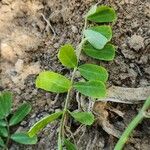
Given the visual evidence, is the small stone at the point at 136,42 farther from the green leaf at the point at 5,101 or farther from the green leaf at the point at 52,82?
the green leaf at the point at 5,101

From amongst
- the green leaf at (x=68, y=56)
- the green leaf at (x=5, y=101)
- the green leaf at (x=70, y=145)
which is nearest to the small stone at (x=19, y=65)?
the green leaf at (x=5, y=101)

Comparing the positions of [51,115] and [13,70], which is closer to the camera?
[51,115]

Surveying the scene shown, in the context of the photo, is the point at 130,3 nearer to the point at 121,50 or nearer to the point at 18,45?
the point at 121,50

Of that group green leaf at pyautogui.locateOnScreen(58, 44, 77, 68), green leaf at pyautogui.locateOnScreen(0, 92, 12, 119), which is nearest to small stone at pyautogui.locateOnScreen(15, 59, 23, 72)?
green leaf at pyautogui.locateOnScreen(0, 92, 12, 119)

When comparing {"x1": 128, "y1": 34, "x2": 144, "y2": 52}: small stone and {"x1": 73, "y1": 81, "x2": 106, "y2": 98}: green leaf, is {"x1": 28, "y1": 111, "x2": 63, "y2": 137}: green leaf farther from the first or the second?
{"x1": 128, "y1": 34, "x2": 144, "y2": 52}: small stone

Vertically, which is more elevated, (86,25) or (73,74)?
(86,25)

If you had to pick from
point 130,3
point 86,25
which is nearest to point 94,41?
point 86,25
